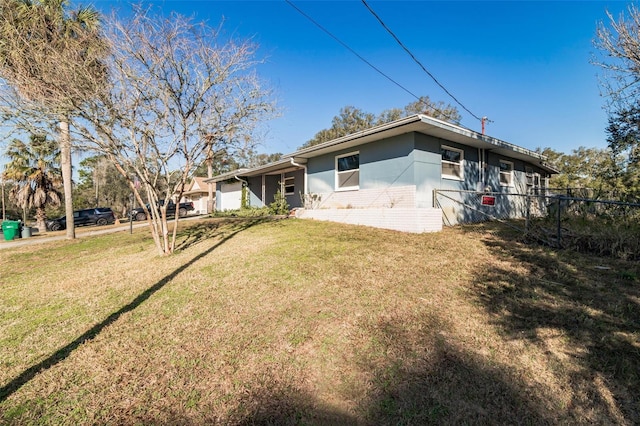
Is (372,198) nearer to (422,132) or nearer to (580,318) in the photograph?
(422,132)

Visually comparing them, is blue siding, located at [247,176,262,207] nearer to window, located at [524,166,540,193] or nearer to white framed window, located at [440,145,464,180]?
white framed window, located at [440,145,464,180]

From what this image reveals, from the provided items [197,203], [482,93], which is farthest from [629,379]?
[197,203]

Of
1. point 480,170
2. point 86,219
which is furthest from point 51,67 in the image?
point 86,219

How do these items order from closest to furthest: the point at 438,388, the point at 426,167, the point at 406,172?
the point at 438,388
the point at 406,172
the point at 426,167

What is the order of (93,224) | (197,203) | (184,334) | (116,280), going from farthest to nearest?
(197,203) → (93,224) → (116,280) → (184,334)

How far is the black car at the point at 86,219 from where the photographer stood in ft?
65.6

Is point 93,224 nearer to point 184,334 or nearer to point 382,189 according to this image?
point 382,189

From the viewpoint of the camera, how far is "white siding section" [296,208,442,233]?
7.91 meters

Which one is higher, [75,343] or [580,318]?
[580,318]

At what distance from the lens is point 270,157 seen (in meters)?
49.2

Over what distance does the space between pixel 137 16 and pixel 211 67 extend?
160 cm

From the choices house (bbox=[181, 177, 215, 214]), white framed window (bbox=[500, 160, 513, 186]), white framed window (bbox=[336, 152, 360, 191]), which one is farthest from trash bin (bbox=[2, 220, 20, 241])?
white framed window (bbox=[500, 160, 513, 186])

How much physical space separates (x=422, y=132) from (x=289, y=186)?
849 cm

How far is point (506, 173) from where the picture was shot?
41.3 feet
